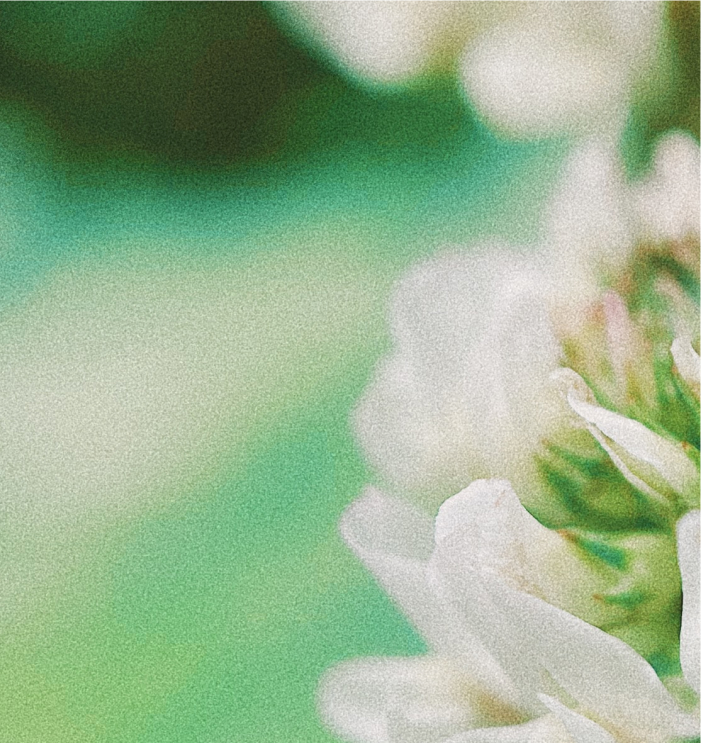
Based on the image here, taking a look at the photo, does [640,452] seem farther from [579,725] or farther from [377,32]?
[377,32]

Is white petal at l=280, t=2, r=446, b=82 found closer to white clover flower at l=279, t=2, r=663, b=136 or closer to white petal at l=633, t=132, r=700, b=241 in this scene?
white clover flower at l=279, t=2, r=663, b=136

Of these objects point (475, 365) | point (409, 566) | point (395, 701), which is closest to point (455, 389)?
point (475, 365)

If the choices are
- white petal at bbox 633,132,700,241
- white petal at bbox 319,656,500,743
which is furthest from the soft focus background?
white petal at bbox 633,132,700,241

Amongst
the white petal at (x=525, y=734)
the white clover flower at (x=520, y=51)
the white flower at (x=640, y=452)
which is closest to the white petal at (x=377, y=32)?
the white clover flower at (x=520, y=51)

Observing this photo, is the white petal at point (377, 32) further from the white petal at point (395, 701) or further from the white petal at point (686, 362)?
the white petal at point (395, 701)

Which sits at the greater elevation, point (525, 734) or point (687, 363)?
point (687, 363)

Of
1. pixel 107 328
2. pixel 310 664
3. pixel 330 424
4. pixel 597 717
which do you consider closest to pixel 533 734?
pixel 597 717

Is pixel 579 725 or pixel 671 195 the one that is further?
pixel 671 195
